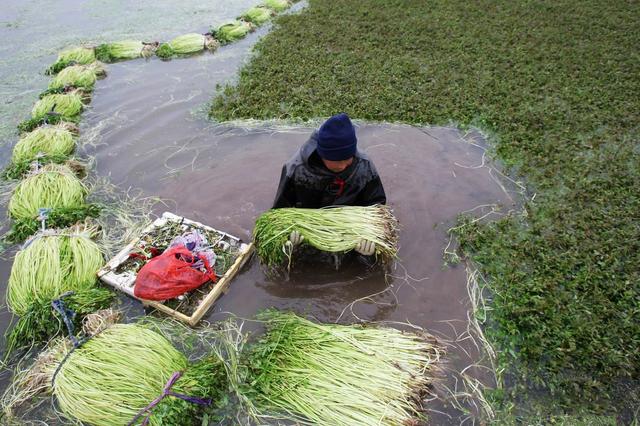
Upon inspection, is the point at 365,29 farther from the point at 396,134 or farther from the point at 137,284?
the point at 137,284

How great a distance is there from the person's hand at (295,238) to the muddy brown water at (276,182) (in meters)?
0.57

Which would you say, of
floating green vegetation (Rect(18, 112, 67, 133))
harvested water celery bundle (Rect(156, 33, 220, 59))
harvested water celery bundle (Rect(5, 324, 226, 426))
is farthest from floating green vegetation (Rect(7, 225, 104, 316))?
harvested water celery bundle (Rect(156, 33, 220, 59))

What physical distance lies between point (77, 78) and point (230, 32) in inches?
168

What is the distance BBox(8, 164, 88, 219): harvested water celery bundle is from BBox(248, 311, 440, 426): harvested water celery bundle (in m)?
3.68

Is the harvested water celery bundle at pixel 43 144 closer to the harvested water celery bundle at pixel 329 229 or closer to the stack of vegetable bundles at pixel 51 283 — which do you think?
the stack of vegetable bundles at pixel 51 283

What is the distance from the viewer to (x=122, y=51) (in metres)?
10.2

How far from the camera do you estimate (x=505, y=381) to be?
3.42m

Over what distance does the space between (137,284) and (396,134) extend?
4.78 metres

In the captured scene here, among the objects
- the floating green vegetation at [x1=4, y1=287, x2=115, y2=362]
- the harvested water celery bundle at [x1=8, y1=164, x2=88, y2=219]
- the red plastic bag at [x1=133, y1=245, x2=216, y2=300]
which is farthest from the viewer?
the harvested water celery bundle at [x1=8, y1=164, x2=88, y2=219]

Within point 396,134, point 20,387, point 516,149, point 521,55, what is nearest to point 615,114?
point 516,149

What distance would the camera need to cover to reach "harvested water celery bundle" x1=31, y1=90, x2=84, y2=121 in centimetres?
745

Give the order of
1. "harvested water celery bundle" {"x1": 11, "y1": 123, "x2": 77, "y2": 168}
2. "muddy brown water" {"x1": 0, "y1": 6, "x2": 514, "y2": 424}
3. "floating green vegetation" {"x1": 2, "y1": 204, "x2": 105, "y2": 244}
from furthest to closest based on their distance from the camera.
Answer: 1. "harvested water celery bundle" {"x1": 11, "y1": 123, "x2": 77, "y2": 168}
2. "floating green vegetation" {"x1": 2, "y1": 204, "x2": 105, "y2": 244}
3. "muddy brown water" {"x1": 0, "y1": 6, "x2": 514, "y2": 424}

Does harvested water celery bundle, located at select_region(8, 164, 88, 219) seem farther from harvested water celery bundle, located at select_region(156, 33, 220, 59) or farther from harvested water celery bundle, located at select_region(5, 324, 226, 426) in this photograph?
A: harvested water celery bundle, located at select_region(156, 33, 220, 59)

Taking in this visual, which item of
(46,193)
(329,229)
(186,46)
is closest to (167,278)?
(329,229)
